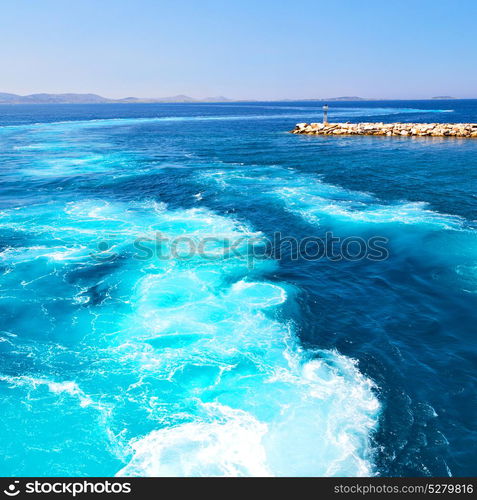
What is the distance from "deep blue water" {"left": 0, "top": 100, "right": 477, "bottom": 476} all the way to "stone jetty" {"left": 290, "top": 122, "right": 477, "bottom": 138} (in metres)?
63.7

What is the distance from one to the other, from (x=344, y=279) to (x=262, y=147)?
239 ft

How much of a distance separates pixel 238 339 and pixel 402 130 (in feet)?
363

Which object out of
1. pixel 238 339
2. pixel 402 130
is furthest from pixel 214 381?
pixel 402 130

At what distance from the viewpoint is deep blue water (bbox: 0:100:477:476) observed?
17.3 m

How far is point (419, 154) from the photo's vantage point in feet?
271

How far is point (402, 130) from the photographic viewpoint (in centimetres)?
11300

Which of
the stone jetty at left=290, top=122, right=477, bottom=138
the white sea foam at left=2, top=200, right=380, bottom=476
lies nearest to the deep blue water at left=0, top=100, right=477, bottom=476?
the white sea foam at left=2, top=200, right=380, bottom=476

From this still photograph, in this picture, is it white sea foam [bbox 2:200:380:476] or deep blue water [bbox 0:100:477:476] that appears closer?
white sea foam [bbox 2:200:380:476]

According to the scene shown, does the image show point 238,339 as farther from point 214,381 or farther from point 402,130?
point 402,130

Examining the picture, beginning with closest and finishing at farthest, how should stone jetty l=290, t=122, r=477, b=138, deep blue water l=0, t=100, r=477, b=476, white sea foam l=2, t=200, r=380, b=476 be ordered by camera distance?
white sea foam l=2, t=200, r=380, b=476 < deep blue water l=0, t=100, r=477, b=476 < stone jetty l=290, t=122, r=477, b=138

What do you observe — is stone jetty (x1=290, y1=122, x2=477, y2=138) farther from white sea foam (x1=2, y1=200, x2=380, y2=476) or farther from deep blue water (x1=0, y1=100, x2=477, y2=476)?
white sea foam (x1=2, y1=200, x2=380, y2=476)

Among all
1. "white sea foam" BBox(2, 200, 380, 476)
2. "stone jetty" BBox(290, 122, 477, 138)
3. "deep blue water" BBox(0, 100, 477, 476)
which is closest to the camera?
"white sea foam" BBox(2, 200, 380, 476)

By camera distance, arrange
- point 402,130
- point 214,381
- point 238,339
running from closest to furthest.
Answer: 1. point 214,381
2. point 238,339
3. point 402,130

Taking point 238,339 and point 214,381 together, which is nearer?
point 214,381
